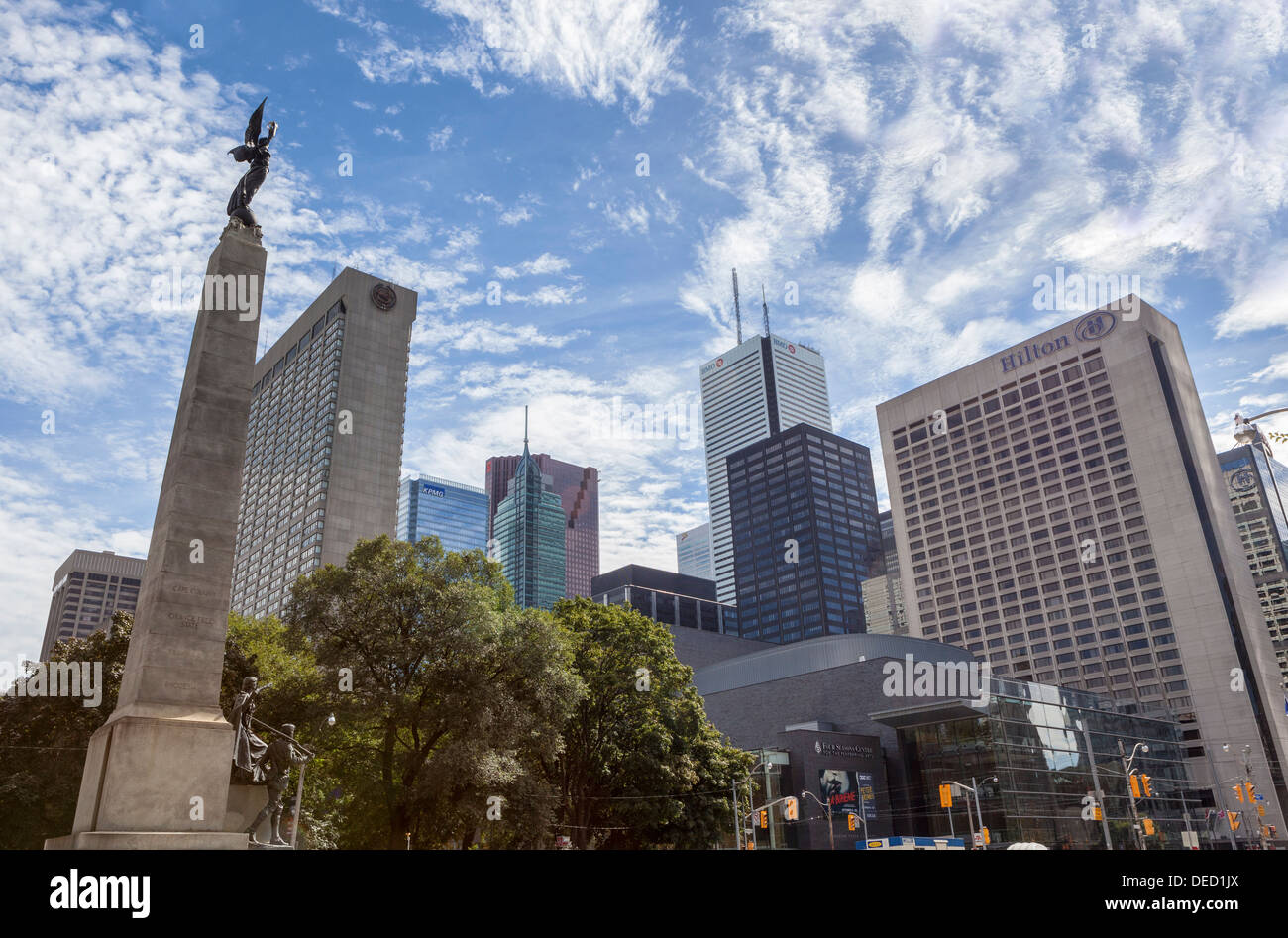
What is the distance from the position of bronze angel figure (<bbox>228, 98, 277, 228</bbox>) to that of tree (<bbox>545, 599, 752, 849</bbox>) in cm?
2609

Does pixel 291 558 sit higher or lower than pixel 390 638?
higher

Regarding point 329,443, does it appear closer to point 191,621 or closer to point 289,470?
point 289,470

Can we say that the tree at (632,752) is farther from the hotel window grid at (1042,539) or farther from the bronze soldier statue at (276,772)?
the hotel window grid at (1042,539)

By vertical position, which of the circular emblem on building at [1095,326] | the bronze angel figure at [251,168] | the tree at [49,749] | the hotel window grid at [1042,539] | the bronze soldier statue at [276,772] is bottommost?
the bronze soldier statue at [276,772]

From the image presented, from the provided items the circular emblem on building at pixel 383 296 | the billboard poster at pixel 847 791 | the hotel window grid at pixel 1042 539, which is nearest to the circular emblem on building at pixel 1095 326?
the hotel window grid at pixel 1042 539

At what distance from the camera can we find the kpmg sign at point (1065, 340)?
14950 centimetres

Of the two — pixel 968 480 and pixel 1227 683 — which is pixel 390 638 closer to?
pixel 1227 683

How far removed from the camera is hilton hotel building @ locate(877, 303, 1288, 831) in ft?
425

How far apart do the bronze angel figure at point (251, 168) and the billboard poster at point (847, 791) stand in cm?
6257

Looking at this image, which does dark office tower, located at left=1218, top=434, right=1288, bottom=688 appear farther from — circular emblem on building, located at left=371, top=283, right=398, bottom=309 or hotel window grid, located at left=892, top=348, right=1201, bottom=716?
circular emblem on building, located at left=371, top=283, right=398, bottom=309

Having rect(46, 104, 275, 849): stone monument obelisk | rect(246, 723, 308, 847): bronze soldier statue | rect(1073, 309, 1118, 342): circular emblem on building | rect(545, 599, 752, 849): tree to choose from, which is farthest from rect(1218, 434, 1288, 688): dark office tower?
rect(46, 104, 275, 849): stone monument obelisk
